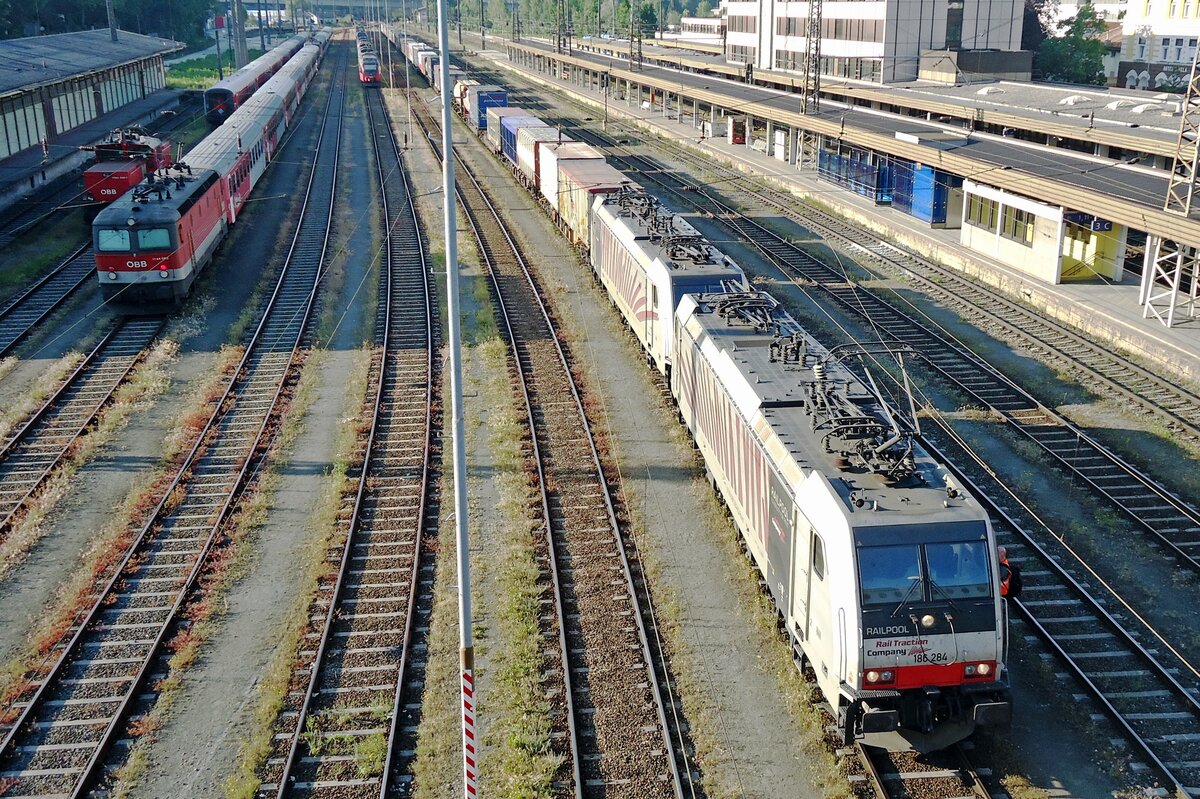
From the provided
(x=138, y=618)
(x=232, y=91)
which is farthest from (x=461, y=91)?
(x=138, y=618)

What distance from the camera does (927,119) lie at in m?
56.9

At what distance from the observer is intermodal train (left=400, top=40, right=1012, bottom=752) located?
469 inches

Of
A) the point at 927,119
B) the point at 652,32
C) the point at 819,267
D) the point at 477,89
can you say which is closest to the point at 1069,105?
the point at 927,119

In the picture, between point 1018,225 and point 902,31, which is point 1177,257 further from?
point 902,31

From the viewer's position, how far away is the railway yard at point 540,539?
1284 centimetres

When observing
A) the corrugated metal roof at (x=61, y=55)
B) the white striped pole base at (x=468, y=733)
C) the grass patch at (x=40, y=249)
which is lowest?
the white striped pole base at (x=468, y=733)

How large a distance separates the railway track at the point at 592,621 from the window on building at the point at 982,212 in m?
18.8

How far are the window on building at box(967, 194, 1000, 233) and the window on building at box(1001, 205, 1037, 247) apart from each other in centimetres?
66

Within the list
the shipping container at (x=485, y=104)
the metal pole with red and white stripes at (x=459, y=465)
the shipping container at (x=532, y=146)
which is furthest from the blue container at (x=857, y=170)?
the metal pole with red and white stripes at (x=459, y=465)

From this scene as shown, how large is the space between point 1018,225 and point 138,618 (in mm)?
30918

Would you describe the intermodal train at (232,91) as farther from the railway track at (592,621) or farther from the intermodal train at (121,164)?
the railway track at (592,621)

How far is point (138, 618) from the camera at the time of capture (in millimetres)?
16344

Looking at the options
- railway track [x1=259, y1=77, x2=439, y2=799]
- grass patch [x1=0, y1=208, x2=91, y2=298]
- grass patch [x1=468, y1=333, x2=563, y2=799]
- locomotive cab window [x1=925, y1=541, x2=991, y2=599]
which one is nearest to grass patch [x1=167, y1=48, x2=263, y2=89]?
grass patch [x1=0, y1=208, x2=91, y2=298]

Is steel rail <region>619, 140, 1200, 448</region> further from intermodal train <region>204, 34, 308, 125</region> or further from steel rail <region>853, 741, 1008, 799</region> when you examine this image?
intermodal train <region>204, 34, 308, 125</region>
